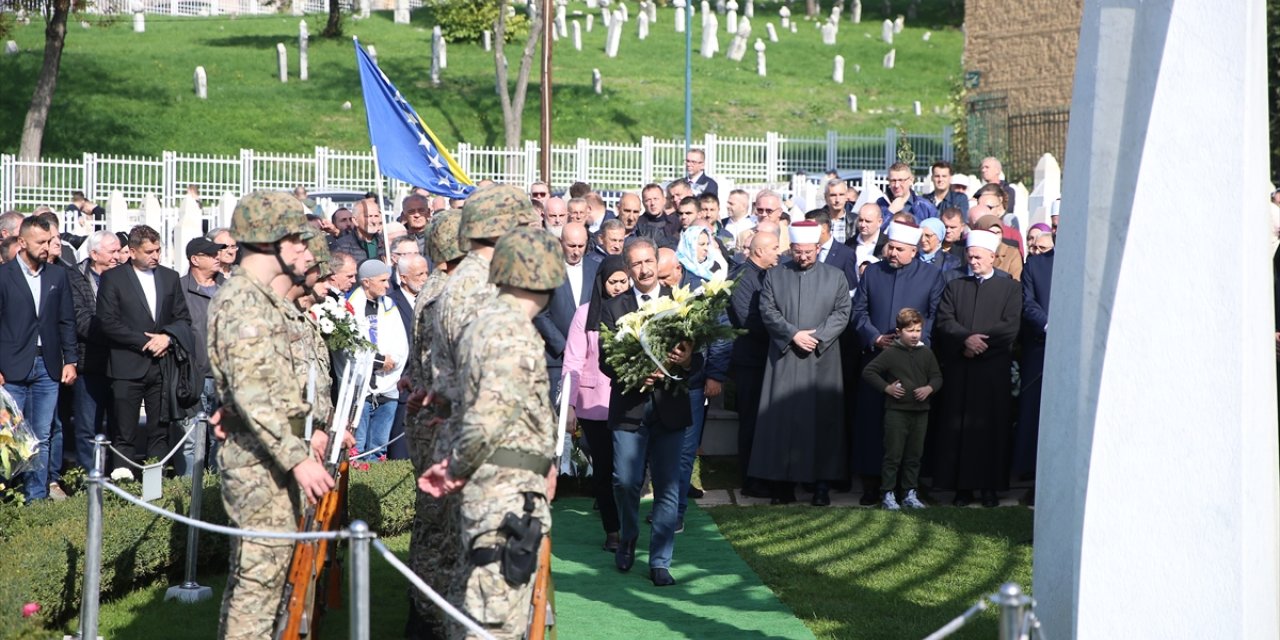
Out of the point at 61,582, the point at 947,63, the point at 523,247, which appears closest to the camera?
the point at 523,247

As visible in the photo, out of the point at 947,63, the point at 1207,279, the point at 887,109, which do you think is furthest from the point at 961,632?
the point at 947,63

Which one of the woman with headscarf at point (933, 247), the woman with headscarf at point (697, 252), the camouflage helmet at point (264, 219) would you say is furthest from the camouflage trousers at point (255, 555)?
the woman with headscarf at point (933, 247)

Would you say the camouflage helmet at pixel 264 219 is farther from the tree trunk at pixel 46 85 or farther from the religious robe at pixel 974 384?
the tree trunk at pixel 46 85

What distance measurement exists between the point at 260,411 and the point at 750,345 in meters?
6.42

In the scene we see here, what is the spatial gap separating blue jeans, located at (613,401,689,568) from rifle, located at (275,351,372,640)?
1.73m

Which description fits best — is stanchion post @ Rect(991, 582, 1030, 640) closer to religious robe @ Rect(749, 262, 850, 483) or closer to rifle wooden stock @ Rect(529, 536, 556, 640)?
rifle wooden stock @ Rect(529, 536, 556, 640)

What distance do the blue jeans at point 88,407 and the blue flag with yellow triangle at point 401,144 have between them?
10.6 ft

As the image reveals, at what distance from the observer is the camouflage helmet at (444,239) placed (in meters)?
7.72

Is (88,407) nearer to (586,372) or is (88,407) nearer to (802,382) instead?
(586,372)

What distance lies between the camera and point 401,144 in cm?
1372

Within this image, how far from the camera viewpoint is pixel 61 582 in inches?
302

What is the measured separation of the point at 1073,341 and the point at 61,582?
17.2 feet

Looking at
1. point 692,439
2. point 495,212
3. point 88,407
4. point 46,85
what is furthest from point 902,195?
point 46,85

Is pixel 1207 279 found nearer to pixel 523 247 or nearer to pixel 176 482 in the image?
pixel 523 247
